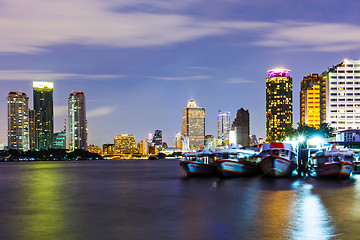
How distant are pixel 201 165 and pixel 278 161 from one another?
18.2 m

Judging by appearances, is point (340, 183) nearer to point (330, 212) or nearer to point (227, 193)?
point (227, 193)

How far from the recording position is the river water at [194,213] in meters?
36.4

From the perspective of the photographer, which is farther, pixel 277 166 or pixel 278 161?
pixel 277 166

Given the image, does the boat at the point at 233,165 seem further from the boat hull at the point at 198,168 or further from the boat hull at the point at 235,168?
the boat hull at the point at 198,168

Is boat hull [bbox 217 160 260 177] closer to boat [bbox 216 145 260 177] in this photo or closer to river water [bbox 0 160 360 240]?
boat [bbox 216 145 260 177]

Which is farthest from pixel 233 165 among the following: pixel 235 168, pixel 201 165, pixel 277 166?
pixel 201 165

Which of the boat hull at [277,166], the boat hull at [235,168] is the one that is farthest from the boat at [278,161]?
the boat hull at [235,168]

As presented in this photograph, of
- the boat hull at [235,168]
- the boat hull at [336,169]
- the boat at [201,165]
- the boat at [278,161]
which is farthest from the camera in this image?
the boat at [201,165]

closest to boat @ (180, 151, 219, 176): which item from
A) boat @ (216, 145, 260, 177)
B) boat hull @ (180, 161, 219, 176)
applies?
boat hull @ (180, 161, 219, 176)

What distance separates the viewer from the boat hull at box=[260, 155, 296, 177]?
82175 mm

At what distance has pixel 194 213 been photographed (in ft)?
157

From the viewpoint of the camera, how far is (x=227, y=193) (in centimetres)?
6612

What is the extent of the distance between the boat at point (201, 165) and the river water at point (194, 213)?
19947 mm

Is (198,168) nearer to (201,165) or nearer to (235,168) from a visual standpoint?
(201,165)
